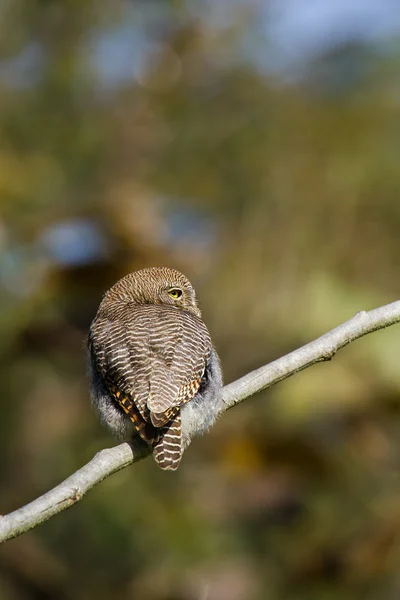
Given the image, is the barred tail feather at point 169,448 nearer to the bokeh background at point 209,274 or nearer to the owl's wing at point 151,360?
the owl's wing at point 151,360

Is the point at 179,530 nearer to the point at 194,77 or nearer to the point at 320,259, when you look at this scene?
the point at 320,259

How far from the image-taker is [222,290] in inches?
425

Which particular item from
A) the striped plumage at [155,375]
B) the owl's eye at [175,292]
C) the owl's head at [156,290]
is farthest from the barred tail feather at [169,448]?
the owl's eye at [175,292]

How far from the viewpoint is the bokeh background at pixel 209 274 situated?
32.2 ft

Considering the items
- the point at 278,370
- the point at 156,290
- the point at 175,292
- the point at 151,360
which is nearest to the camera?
the point at 278,370

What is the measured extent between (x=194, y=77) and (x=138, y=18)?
92cm

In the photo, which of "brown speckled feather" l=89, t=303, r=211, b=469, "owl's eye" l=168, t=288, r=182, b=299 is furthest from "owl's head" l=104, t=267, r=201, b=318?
"brown speckled feather" l=89, t=303, r=211, b=469

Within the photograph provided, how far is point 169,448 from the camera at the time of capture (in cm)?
520

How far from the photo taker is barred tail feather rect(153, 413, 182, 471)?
5121 mm

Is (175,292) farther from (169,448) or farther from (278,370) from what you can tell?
(278,370)

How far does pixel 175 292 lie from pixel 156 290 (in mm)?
189

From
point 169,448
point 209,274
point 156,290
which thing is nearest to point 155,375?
point 169,448

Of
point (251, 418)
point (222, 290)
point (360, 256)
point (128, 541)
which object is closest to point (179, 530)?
point (128, 541)

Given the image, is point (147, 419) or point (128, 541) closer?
point (147, 419)
